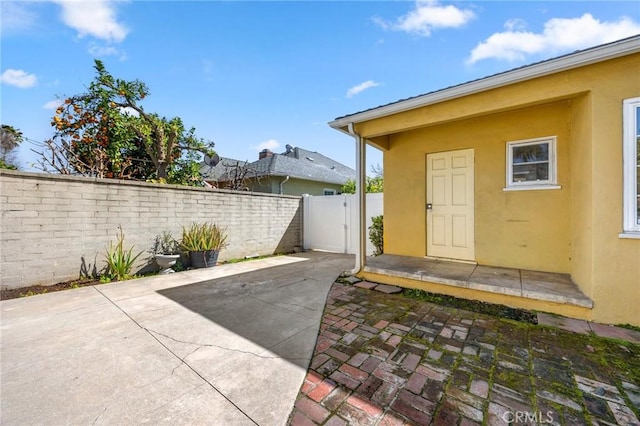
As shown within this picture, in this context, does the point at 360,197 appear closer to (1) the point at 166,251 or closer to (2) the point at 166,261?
(2) the point at 166,261

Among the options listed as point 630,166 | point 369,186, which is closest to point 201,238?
point 630,166

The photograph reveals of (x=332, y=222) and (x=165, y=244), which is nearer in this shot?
(x=165, y=244)

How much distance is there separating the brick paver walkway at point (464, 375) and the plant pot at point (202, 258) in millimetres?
4100

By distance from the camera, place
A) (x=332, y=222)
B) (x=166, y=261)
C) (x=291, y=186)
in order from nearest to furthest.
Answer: (x=166, y=261) < (x=332, y=222) < (x=291, y=186)

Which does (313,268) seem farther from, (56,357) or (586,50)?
(586,50)

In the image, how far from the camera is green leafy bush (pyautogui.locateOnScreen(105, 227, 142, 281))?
4988mm

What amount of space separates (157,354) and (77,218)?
3934 millimetres

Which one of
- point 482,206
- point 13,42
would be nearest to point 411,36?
point 482,206

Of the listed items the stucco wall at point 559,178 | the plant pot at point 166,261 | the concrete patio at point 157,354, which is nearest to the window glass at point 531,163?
the stucco wall at point 559,178

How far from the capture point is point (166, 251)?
5.92 meters

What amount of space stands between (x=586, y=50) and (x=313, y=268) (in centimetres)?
546

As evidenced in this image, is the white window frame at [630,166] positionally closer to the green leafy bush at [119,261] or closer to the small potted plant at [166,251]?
the small potted plant at [166,251]

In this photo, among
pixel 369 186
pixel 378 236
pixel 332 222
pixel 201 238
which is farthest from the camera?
pixel 369 186

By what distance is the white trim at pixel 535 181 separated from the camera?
158 inches
